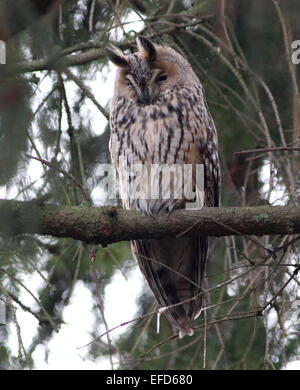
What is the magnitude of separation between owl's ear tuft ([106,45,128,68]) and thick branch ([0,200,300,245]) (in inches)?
39.6

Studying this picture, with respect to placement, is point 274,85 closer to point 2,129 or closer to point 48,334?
point 48,334

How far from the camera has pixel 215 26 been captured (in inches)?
126

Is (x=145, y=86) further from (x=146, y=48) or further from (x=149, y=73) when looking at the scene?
(x=146, y=48)

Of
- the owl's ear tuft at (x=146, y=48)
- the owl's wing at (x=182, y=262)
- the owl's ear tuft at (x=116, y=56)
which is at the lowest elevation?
the owl's wing at (x=182, y=262)

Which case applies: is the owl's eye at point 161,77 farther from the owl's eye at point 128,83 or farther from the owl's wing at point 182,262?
the owl's wing at point 182,262

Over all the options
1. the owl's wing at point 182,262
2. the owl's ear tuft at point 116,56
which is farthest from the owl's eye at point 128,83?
the owl's wing at point 182,262

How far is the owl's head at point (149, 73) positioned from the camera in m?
3.57

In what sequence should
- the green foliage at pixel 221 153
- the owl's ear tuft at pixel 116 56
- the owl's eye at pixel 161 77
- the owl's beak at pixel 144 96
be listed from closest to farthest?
the green foliage at pixel 221 153 → the owl's ear tuft at pixel 116 56 → the owl's beak at pixel 144 96 → the owl's eye at pixel 161 77

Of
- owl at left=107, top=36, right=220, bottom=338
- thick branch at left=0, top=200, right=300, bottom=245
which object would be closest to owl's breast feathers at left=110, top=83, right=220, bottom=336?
owl at left=107, top=36, right=220, bottom=338

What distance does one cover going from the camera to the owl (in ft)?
11.4

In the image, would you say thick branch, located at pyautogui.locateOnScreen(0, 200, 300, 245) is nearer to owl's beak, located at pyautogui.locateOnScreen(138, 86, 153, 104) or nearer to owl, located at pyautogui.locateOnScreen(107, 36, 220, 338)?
owl, located at pyautogui.locateOnScreen(107, 36, 220, 338)

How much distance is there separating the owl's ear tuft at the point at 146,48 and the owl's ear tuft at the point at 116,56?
10cm

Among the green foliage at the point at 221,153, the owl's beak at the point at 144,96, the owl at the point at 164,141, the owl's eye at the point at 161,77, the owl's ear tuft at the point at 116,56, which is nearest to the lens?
the green foliage at the point at 221,153
